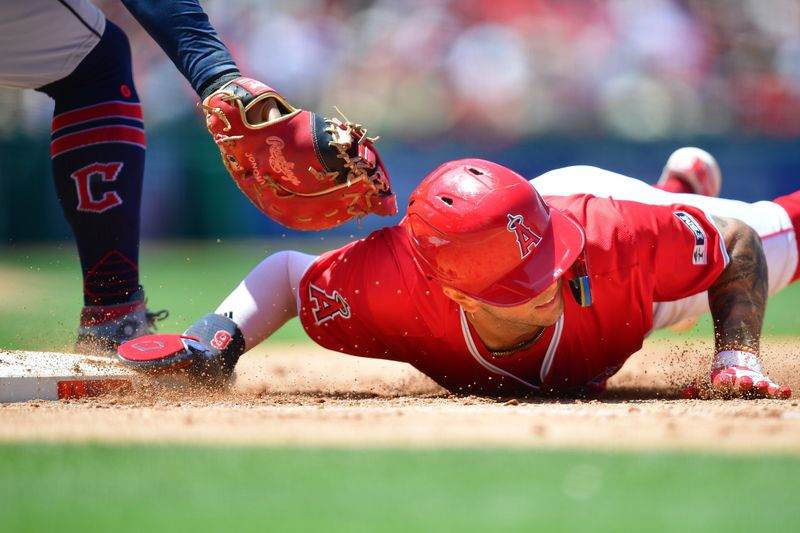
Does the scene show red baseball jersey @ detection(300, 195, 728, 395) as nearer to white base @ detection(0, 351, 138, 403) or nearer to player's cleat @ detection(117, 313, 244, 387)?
player's cleat @ detection(117, 313, 244, 387)

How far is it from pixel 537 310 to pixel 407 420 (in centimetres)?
64

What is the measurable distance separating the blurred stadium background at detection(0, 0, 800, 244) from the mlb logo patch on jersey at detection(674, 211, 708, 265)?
803 centimetres

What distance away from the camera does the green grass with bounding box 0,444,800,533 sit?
1.89 m

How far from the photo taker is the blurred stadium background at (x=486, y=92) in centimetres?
1138

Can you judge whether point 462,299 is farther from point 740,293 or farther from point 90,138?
point 90,138

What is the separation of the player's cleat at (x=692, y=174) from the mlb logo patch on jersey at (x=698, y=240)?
196cm

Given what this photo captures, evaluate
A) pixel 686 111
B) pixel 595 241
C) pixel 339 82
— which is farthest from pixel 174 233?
pixel 595 241

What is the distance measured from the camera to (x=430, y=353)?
3.63 metres

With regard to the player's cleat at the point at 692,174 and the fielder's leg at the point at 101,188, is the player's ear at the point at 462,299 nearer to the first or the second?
the fielder's leg at the point at 101,188

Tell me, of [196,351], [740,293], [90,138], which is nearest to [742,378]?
[740,293]

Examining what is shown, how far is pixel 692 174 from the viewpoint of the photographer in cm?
540

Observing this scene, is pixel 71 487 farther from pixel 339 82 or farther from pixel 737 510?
pixel 339 82

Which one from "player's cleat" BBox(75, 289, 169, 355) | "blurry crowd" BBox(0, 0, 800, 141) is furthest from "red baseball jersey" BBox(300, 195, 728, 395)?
"blurry crowd" BBox(0, 0, 800, 141)

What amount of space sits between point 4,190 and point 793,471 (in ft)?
35.0
